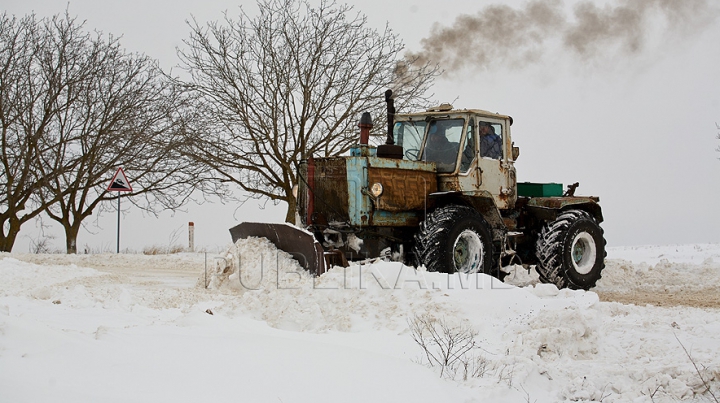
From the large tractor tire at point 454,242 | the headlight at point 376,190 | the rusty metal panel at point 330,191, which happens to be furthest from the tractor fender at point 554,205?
the rusty metal panel at point 330,191

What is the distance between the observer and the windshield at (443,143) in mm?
10570

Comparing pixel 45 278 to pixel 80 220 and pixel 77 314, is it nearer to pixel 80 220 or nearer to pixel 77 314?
pixel 77 314

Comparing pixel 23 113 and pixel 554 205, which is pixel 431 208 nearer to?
pixel 554 205

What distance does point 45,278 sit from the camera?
11.3 m

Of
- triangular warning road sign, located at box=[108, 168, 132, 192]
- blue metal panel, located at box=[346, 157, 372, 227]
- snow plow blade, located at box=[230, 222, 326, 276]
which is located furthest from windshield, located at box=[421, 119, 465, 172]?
triangular warning road sign, located at box=[108, 168, 132, 192]

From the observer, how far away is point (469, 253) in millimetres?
10000

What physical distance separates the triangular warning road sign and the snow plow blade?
7327mm

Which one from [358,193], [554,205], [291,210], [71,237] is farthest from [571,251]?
[71,237]

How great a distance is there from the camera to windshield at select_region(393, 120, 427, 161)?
1080 centimetres

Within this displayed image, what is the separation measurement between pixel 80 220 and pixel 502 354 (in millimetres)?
16520

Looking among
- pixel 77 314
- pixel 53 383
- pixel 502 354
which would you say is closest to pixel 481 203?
pixel 502 354

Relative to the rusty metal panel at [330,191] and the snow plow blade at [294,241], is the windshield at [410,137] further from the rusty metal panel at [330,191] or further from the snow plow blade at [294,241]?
the snow plow blade at [294,241]

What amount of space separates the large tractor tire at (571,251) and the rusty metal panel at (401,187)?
7.22ft

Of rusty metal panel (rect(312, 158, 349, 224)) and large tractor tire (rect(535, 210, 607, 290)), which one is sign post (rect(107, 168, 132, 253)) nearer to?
rusty metal panel (rect(312, 158, 349, 224))
